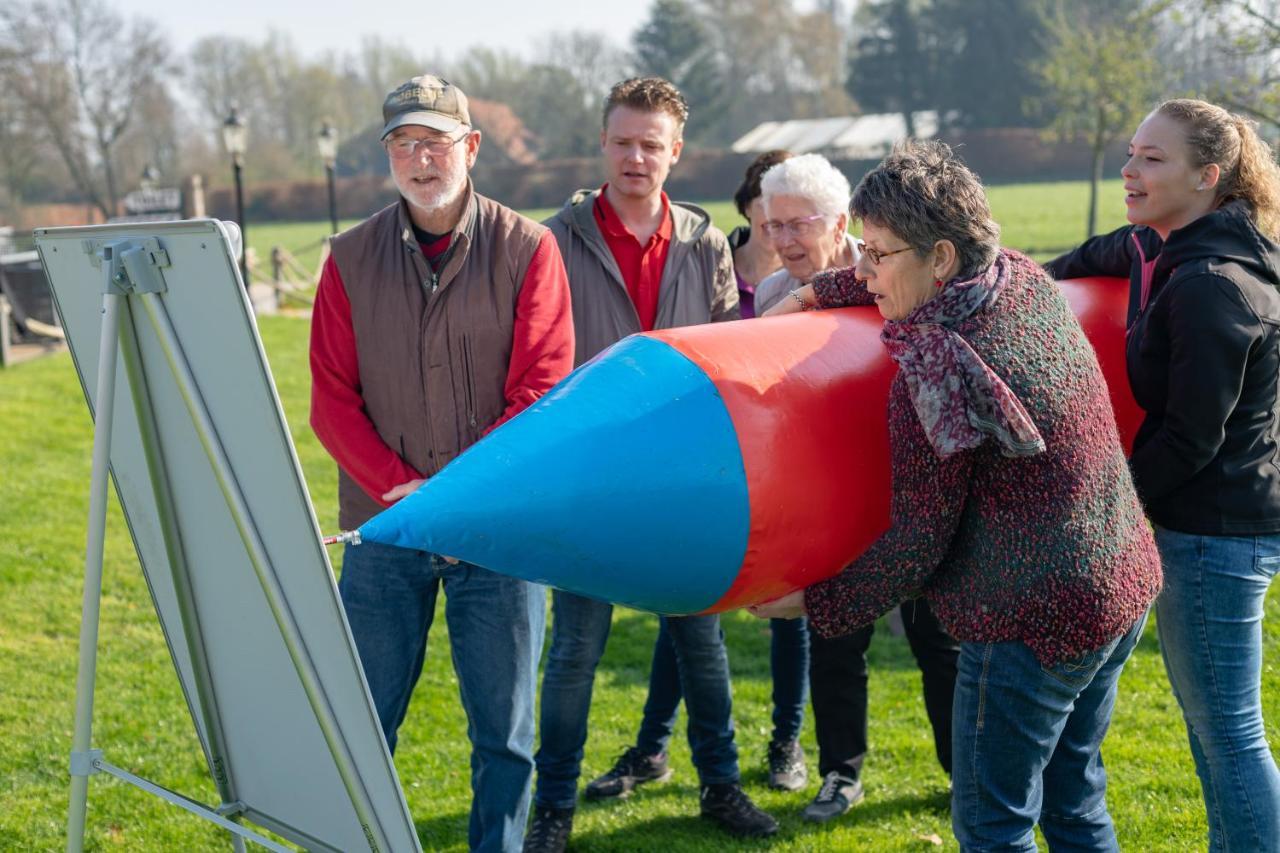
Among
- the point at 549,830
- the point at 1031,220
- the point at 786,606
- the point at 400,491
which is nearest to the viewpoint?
the point at 786,606

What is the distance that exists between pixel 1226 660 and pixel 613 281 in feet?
6.51

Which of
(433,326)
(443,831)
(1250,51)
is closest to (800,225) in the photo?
(433,326)

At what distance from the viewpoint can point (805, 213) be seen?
11.7 ft

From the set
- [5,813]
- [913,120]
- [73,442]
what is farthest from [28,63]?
[5,813]

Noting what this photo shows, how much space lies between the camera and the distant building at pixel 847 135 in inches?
2156

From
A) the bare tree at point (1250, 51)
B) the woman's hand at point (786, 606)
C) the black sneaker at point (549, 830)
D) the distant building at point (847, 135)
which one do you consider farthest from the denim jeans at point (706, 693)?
the distant building at point (847, 135)

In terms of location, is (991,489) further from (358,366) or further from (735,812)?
(735,812)

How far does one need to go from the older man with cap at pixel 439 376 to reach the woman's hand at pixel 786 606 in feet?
2.70

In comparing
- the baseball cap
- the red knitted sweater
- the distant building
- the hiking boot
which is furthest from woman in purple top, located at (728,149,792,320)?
the distant building

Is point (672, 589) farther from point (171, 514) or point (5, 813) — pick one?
point (5, 813)

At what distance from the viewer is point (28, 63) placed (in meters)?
47.9

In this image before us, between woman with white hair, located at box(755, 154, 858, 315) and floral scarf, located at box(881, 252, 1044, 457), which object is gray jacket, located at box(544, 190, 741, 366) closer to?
woman with white hair, located at box(755, 154, 858, 315)

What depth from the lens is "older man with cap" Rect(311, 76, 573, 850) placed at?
3188mm

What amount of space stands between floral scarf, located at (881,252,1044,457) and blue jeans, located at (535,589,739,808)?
1.63 m
